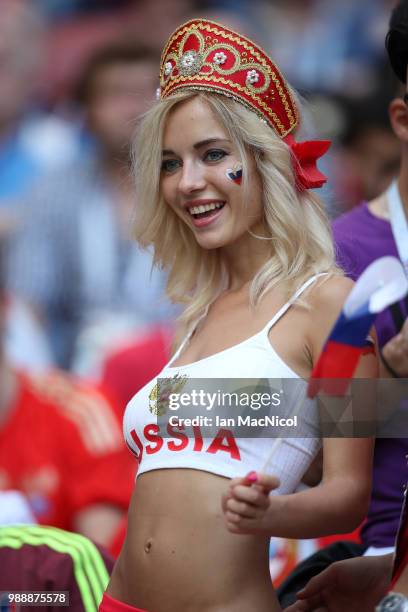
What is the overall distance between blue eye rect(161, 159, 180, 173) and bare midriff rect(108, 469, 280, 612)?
0.85 meters

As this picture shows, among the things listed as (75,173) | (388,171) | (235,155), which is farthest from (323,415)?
(75,173)

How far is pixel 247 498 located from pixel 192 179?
1.10 m

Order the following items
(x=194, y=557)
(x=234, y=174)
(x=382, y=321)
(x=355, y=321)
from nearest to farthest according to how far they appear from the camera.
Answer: (x=355, y=321) → (x=194, y=557) → (x=234, y=174) → (x=382, y=321)

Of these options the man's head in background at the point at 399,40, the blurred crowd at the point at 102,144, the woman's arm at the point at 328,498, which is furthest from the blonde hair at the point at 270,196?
the blurred crowd at the point at 102,144

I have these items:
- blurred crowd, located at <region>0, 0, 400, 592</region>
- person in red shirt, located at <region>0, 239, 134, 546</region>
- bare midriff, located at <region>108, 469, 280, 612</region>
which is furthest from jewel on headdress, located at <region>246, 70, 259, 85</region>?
blurred crowd, located at <region>0, 0, 400, 592</region>

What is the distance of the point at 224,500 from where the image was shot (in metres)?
2.75

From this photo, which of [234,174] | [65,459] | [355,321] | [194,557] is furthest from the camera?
[65,459]

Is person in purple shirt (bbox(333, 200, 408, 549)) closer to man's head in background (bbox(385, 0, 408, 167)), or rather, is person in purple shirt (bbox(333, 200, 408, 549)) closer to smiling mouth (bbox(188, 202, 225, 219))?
man's head in background (bbox(385, 0, 408, 167))

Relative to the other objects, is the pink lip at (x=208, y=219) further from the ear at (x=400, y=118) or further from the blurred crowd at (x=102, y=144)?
the blurred crowd at (x=102, y=144)

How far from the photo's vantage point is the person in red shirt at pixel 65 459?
18.0 ft

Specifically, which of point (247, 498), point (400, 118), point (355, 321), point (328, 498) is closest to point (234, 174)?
point (400, 118)

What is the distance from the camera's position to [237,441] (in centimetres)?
323

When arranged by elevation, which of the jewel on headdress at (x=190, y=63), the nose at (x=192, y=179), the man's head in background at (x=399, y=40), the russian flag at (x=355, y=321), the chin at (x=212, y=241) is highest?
the man's head in background at (x=399, y=40)

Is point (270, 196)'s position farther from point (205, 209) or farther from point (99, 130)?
point (99, 130)
